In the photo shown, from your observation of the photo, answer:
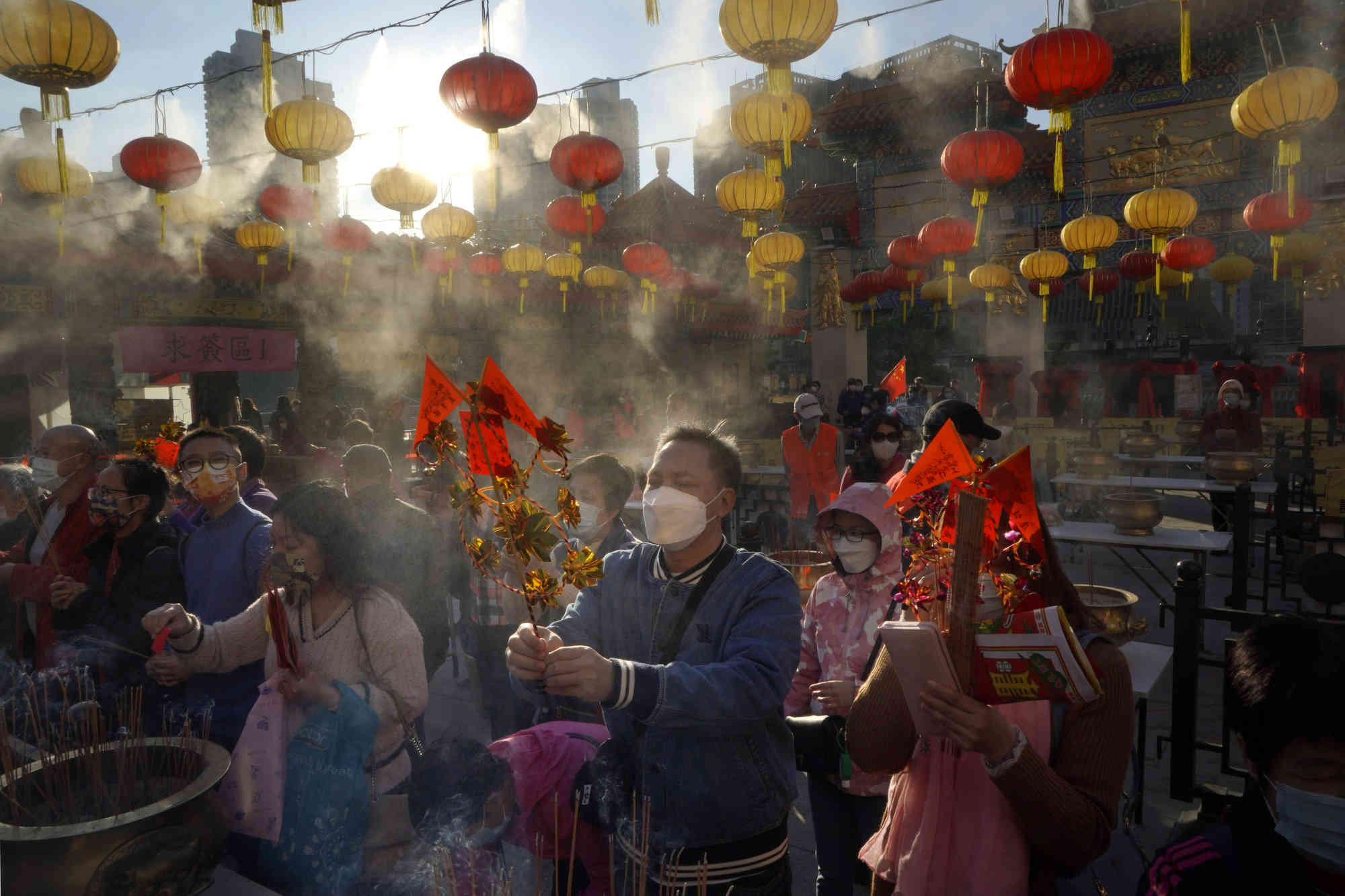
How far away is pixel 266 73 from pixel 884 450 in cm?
352

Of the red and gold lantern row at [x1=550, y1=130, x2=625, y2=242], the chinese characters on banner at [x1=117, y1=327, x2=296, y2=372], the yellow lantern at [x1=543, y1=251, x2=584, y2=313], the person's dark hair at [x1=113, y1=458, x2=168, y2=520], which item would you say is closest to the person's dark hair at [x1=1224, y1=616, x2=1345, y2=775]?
the person's dark hair at [x1=113, y1=458, x2=168, y2=520]

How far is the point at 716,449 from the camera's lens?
191 centimetres

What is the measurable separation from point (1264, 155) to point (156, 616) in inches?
626

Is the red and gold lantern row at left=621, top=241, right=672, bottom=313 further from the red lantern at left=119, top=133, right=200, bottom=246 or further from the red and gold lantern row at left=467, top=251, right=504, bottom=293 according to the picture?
the red lantern at left=119, top=133, right=200, bottom=246

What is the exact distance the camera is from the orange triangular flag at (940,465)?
155 cm

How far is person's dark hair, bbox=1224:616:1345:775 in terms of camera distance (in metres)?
1.13

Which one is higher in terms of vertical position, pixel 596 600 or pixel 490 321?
pixel 490 321

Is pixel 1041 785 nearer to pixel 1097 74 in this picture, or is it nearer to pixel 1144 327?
pixel 1097 74

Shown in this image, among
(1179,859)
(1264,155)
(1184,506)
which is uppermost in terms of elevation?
(1264,155)

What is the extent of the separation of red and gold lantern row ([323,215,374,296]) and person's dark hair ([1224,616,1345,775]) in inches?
406

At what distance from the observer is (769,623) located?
1.62 metres

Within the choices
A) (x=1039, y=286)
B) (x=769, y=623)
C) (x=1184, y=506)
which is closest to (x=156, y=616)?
(x=769, y=623)

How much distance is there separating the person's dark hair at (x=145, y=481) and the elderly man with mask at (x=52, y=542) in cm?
24

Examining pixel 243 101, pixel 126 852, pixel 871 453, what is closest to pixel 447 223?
pixel 871 453
